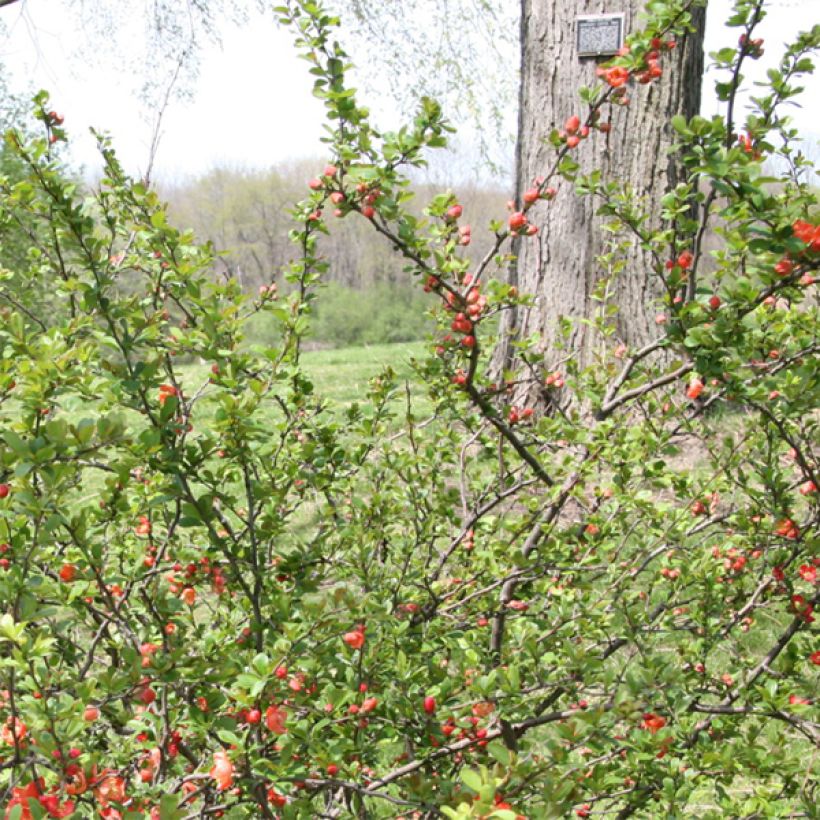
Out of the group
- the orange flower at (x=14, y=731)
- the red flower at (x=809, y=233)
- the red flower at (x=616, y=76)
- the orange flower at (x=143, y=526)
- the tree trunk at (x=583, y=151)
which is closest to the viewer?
the orange flower at (x=14, y=731)

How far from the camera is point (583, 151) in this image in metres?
4.43

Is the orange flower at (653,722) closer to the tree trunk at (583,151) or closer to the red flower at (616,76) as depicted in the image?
the red flower at (616,76)

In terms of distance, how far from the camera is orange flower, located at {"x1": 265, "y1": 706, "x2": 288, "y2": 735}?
48.6 inches

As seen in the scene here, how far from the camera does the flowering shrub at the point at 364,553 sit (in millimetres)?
1173

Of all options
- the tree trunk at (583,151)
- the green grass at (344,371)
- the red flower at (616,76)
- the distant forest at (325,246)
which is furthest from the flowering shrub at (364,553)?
the distant forest at (325,246)

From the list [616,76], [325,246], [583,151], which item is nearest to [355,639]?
[616,76]

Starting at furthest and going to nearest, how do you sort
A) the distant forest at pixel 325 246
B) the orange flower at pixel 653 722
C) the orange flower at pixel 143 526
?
the distant forest at pixel 325 246 → the orange flower at pixel 143 526 → the orange flower at pixel 653 722

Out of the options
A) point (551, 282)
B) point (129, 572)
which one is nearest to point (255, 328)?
point (551, 282)

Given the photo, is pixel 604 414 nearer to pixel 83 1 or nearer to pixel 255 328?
pixel 83 1

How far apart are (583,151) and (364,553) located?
3472 mm

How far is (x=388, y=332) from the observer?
2178cm

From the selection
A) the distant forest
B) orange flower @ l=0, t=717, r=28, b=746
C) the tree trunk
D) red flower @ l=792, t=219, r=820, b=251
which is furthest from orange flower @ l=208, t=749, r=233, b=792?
the distant forest

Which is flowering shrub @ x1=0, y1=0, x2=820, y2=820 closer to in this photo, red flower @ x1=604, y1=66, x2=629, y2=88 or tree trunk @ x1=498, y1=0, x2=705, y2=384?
red flower @ x1=604, y1=66, x2=629, y2=88

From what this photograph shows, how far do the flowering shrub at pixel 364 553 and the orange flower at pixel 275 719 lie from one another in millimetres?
23
